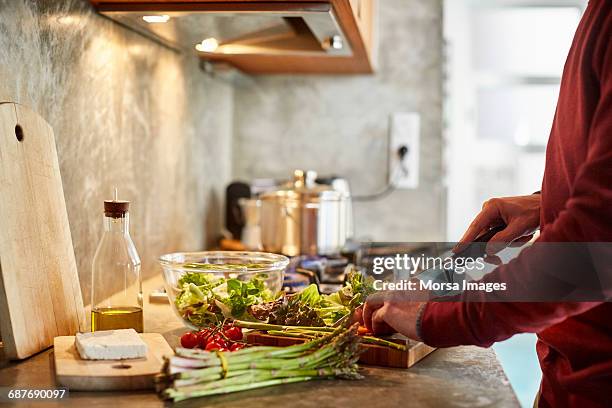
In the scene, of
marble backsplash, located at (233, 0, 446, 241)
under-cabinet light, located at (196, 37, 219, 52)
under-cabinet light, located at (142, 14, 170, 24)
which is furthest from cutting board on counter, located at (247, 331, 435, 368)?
marble backsplash, located at (233, 0, 446, 241)

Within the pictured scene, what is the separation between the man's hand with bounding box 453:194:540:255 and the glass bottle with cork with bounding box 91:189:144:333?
0.58m

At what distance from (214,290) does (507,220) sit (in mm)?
544

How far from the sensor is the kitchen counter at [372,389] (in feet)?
3.86

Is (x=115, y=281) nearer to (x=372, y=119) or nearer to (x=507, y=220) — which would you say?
(x=507, y=220)

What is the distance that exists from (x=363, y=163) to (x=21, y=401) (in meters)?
2.19

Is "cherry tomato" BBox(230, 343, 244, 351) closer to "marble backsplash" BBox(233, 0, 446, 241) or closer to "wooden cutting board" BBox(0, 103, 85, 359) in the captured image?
"wooden cutting board" BBox(0, 103, 85, 359)

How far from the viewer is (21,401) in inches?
45.6

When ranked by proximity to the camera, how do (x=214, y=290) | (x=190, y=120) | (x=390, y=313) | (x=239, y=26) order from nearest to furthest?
(x=390, y=313), (x=214, y=290), (x=239, y=26), (x=190, y=120)

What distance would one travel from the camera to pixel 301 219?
99.4 inches

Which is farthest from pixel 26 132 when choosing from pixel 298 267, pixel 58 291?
pixel 298 267

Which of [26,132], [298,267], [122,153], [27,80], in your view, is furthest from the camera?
[298,267]

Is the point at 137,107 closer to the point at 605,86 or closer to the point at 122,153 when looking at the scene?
the point at 122,153

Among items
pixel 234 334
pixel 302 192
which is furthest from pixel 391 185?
pixel 234 334

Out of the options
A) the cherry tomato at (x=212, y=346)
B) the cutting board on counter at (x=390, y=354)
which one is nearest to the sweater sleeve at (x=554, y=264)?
the cutting board on counter at (x=390, y=354)
